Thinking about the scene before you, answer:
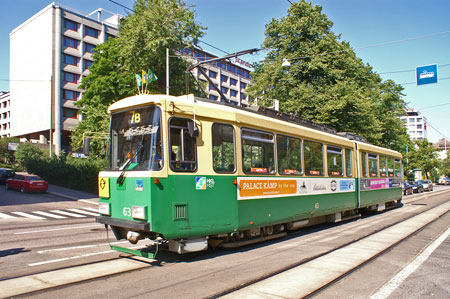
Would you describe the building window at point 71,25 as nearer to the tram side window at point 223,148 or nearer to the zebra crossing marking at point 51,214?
the zebra crossing marking at point 51,214

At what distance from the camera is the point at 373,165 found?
53.2 feet

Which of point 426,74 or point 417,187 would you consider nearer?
point 426,74

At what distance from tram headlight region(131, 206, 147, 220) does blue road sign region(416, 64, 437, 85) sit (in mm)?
14412

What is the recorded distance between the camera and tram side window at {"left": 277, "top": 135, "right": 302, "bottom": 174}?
9438 mm

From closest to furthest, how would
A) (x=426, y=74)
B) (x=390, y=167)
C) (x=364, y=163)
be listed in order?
1. (x=364, y=163)
2. (x=426, y=74)
3. (x=390, y=167)

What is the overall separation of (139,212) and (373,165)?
1261 centimetres

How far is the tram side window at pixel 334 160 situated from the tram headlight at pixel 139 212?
7387 millimetres

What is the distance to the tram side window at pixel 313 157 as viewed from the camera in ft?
35.1

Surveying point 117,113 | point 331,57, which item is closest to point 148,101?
point 117,113

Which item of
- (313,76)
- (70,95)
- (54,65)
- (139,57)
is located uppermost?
(54,65)

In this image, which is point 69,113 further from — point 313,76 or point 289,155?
point 289,155

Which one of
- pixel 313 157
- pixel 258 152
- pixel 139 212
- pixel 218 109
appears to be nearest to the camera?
pixel 139 212

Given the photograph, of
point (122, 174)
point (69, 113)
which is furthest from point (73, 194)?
point (69, 113)

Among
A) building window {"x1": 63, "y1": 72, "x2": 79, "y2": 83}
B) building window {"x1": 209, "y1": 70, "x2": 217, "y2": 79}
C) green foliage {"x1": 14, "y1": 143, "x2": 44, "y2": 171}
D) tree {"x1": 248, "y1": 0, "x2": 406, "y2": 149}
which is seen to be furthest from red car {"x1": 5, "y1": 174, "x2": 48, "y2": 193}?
building window {"x1": 209, "y1": 70, "x2": 217, "y2": 79}
